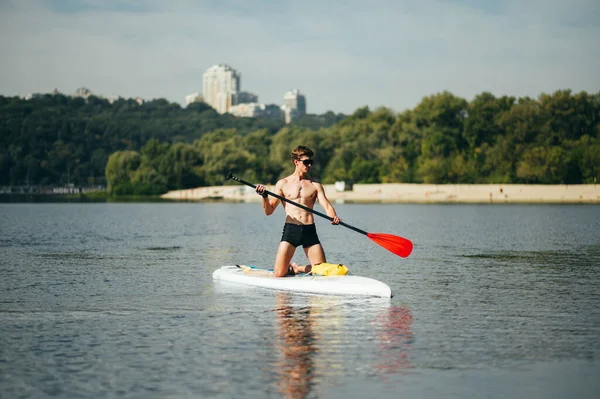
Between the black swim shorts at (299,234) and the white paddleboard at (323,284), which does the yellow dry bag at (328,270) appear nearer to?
the white paddleboard at (323,284)

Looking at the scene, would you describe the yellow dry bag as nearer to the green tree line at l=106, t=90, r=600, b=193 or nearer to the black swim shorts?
the black swim shorts

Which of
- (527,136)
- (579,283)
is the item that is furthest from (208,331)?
(527,136)

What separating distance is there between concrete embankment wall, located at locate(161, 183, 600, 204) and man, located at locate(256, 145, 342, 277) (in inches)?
3535

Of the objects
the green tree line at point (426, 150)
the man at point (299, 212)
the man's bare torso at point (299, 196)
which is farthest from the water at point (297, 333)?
the green tree line at point (426, 150)

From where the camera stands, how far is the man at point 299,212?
16016 mm

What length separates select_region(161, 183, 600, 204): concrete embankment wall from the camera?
10431 cm

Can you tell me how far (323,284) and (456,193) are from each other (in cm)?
10026

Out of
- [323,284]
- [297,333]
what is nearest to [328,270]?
[323,284]

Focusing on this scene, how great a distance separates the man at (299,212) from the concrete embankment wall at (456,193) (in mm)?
89784

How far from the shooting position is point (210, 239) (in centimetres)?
3428

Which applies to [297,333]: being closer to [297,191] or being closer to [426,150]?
[297,191]

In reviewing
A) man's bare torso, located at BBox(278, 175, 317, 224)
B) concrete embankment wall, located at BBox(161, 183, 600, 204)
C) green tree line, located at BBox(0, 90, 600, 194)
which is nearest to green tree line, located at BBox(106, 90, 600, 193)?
green tree line, located at BBox(0, 90, 600, 194)

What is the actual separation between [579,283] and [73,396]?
476 inches

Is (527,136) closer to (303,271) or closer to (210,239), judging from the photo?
(210,239)
